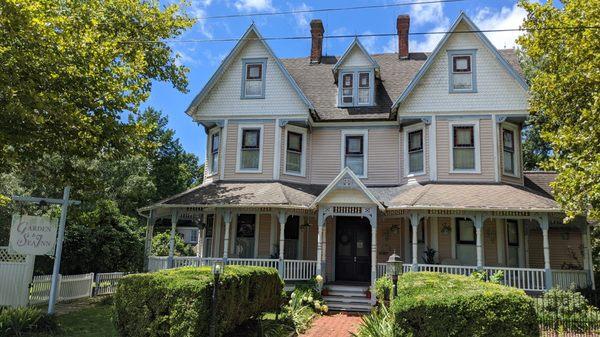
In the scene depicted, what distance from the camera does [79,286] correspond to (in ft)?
55.2

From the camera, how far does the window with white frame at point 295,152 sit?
18.5m

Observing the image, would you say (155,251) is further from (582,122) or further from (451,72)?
(582,122)

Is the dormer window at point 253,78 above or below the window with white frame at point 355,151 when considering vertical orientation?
above

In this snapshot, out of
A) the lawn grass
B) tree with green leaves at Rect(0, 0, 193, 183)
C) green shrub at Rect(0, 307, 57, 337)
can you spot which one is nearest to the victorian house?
the lawn grass

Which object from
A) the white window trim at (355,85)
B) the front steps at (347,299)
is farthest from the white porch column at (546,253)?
the white window trim at (355,85)

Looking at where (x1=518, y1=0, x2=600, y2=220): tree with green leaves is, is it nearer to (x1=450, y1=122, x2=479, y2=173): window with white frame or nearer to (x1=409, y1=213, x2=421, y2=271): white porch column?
(x1=450, y1=122, x2=479, y2=173): window with white frame

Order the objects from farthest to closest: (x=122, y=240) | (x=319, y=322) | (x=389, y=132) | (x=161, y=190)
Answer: (x=161, y=190)
(x=122, y=240)
(x=389, y=132)
(x=319, y=322)

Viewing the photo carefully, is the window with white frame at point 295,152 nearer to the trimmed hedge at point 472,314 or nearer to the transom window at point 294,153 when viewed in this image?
the transom window at point 294,153

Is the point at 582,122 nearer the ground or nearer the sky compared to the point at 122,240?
nearer the sky

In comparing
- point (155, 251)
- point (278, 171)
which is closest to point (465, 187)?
Result: point (278, 171)

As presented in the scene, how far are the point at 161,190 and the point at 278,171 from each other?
3213 centimetres

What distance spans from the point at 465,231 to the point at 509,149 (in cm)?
371

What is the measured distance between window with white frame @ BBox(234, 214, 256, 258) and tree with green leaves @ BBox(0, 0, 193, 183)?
6030mm

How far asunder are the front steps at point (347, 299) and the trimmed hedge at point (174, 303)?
7.15 meters
